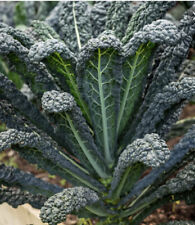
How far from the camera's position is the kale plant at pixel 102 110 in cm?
77

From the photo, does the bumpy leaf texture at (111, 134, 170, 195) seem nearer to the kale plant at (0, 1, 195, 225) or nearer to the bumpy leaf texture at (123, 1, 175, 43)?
the kale plant at (0, 1, 195, 225)

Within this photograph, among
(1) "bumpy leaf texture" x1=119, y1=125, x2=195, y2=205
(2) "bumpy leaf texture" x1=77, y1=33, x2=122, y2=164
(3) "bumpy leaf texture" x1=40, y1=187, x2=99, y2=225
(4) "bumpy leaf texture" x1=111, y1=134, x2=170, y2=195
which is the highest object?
(2) "bumpy leaf texture" x1=77, y1=33, x2=122, y2=164

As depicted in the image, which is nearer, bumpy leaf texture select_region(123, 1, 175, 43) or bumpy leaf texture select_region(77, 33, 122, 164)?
bumpy leaf texture select_region(77, 33, 122, 164)

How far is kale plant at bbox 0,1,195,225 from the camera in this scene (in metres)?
0.77

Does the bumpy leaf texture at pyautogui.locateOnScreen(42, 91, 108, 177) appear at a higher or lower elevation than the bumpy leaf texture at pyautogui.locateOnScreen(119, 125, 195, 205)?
higher

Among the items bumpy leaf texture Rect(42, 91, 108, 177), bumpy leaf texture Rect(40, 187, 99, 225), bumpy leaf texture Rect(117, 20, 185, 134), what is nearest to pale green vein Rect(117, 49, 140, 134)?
bumpy leaf texture Rect(117, 20, 185, 134)

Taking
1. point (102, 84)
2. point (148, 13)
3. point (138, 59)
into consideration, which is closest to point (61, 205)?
point (102, 84)

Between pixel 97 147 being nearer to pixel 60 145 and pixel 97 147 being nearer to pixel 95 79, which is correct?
pixel 60 145

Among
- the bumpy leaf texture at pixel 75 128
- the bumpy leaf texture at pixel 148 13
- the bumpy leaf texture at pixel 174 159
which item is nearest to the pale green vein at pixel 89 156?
the bumpy leaf texture at pixel 75 128

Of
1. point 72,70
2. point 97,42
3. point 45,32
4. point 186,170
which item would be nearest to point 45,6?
point 45,32

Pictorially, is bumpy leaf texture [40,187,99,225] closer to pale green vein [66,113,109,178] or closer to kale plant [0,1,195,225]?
kale plant [0,1,195,225]

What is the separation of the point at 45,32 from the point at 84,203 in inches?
22.5

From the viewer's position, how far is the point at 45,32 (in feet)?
3.39

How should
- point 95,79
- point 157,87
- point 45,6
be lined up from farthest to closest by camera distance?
point 45,6 → point 157,87 → point 95,79
